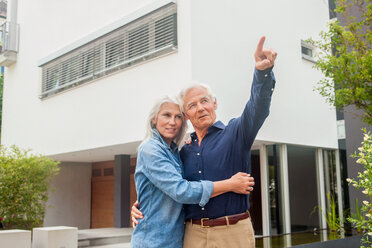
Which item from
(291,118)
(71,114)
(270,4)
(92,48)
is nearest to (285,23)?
(270,4)

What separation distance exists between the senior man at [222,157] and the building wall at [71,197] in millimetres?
10567

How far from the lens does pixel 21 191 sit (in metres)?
7.86

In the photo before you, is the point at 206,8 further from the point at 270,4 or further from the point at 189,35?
the point at 270,4

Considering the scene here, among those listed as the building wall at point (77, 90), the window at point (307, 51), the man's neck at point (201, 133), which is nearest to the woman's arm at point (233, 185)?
the man's neck at point (201, 133)

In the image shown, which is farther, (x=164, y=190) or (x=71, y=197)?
(x=71, y=197)

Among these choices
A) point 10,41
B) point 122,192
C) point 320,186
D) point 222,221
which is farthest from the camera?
point 10,41

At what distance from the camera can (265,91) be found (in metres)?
1.96

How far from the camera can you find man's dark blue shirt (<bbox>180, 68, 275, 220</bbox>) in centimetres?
197

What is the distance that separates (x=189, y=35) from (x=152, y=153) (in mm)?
4758

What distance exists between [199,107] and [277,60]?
6151mm

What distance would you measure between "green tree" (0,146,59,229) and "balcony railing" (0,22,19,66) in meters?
4.32

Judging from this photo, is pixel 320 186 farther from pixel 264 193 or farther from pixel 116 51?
pixel 116 51

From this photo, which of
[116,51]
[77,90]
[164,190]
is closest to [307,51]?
[116,51]

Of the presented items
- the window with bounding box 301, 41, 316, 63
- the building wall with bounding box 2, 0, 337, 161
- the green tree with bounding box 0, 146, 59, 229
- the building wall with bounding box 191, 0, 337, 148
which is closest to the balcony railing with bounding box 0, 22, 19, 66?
the building wall with bounding box 2, 0, 337, 161
